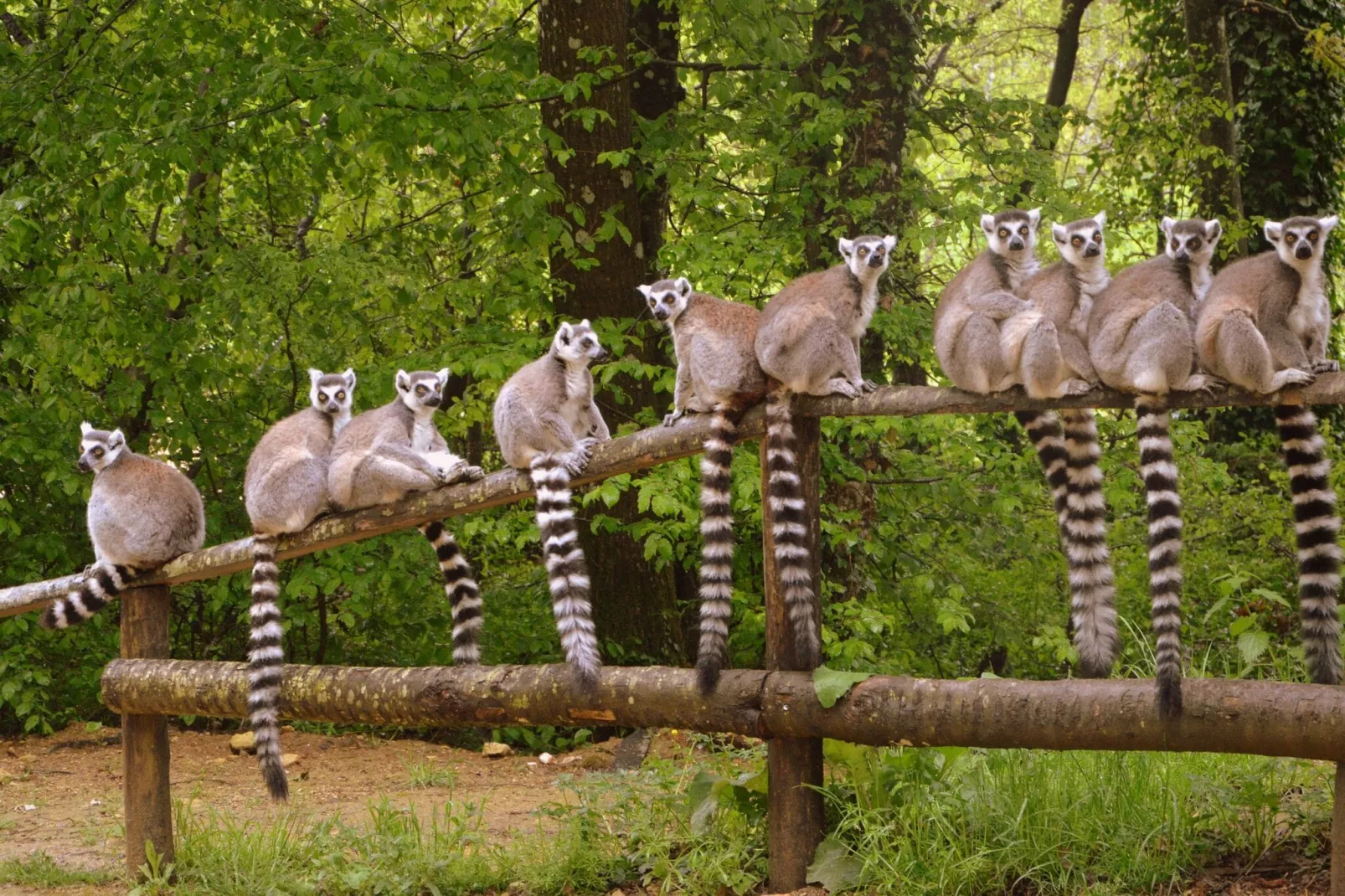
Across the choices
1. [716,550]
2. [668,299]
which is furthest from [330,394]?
[716,550]

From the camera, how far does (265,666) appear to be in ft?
18.9

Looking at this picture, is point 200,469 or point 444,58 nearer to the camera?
point 444,58

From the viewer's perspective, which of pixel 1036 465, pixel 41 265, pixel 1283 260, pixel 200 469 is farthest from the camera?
pixel 200 469

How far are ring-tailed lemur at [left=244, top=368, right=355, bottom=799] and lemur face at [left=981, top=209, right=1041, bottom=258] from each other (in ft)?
11.1

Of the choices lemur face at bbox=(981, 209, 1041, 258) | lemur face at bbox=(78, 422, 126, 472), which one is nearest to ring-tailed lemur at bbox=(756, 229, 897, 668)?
lemur face at bbox=(981, 209, 1041, 258)

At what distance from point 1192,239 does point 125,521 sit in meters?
5.27

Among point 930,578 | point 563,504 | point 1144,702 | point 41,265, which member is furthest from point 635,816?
point 41,265

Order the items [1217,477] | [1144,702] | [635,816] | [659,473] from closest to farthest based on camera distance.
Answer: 1. [1144,702]
2. [635,816]
3. [659,473]
4. [1217,477]

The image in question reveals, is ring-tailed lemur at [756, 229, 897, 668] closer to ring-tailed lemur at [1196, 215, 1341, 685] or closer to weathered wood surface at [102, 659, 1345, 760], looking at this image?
weathered wood surface at [102, 659, 1345, 760]

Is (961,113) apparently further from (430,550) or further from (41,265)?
(41,265)

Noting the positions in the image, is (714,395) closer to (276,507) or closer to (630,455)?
(630,455)

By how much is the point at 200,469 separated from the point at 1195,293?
27.9 ft

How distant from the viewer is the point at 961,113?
967 centimetres

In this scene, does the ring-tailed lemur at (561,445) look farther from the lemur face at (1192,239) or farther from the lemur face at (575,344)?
the lemur face at (1192,239)
